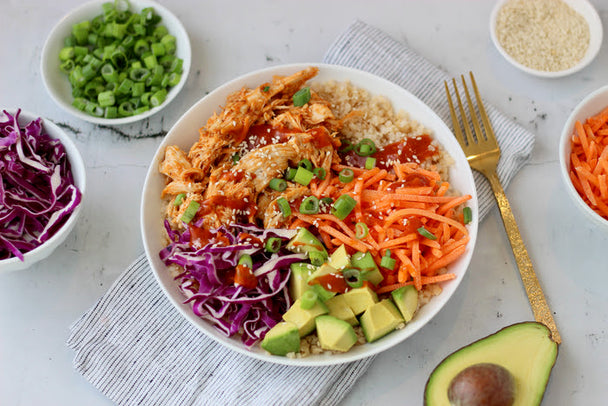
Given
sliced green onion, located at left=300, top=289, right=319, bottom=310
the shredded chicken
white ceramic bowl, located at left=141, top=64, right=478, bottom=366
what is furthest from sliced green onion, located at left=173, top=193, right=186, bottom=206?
sliced green onion, located at left=300, top=289, right=319, bottom=310

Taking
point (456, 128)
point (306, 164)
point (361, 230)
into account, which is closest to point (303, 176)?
point (306, 164)

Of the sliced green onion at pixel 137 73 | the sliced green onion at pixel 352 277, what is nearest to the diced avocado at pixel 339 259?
the sliced green onion at pixel 352 277

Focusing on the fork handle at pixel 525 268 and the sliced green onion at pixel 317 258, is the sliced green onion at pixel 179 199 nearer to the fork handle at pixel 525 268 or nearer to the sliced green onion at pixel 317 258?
the sliced green onion at pixel 317 258

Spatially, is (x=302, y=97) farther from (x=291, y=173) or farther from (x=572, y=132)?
(x=572, y=132)

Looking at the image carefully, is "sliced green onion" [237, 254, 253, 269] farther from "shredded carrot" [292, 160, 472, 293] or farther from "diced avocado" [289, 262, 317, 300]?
"shredded carrot" [292, 160, 472, 293]

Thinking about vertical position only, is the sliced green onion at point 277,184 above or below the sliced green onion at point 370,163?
below

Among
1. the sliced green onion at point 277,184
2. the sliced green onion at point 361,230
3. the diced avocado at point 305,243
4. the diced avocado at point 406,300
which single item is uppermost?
the sliced green onion at point 277,184
